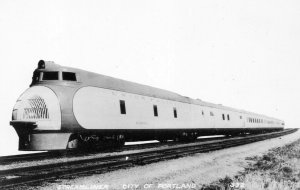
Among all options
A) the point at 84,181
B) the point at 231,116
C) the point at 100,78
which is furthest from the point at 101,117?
the point at 231,116

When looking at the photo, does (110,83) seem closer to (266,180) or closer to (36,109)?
(36,109)

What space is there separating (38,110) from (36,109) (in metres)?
0.10

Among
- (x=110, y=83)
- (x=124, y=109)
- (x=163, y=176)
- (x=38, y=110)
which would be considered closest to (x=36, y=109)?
(x=38, y=110)

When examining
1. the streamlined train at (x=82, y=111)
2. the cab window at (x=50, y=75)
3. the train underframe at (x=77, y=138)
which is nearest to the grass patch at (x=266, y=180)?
the train underframe at (x=77, y=138)

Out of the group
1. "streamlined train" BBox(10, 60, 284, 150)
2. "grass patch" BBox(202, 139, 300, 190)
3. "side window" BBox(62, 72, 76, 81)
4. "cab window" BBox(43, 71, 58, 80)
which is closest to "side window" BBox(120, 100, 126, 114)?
"streamlined train" BBox(10, 60, 284, 150)

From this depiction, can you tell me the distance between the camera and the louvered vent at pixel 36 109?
34.9ft

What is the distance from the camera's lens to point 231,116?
31.5 metres

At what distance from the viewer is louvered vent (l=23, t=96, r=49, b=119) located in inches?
419

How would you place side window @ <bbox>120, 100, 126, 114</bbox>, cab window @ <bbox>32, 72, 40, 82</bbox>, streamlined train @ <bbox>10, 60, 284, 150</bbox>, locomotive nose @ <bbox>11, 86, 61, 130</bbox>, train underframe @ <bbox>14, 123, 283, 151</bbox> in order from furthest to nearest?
1. side window @ <bbox>120, 100, 126, 114</bbox>
2. cab window @ <bbox>32, 72, 40, 82</bbox>
3. streamlined train @ <bbox>10, 60, 284, 150</bbox>
4. locomotive nose @ <bbox>11, 86, 61, 130</bbox>
5. train underframe @ <bbox>14, 123, 283, 151</bbox>

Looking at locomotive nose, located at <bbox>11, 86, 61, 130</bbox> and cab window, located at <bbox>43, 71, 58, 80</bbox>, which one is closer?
locomotive nose, located at <bbox>11, 86, 61, 130</bbox>

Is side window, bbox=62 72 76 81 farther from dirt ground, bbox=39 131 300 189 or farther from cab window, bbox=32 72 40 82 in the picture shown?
dirt ground, bbox=39 131 300 189

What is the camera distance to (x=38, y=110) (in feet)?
35.2

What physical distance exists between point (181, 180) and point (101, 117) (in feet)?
18.1

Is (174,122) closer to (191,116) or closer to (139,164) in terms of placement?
(191,116)
